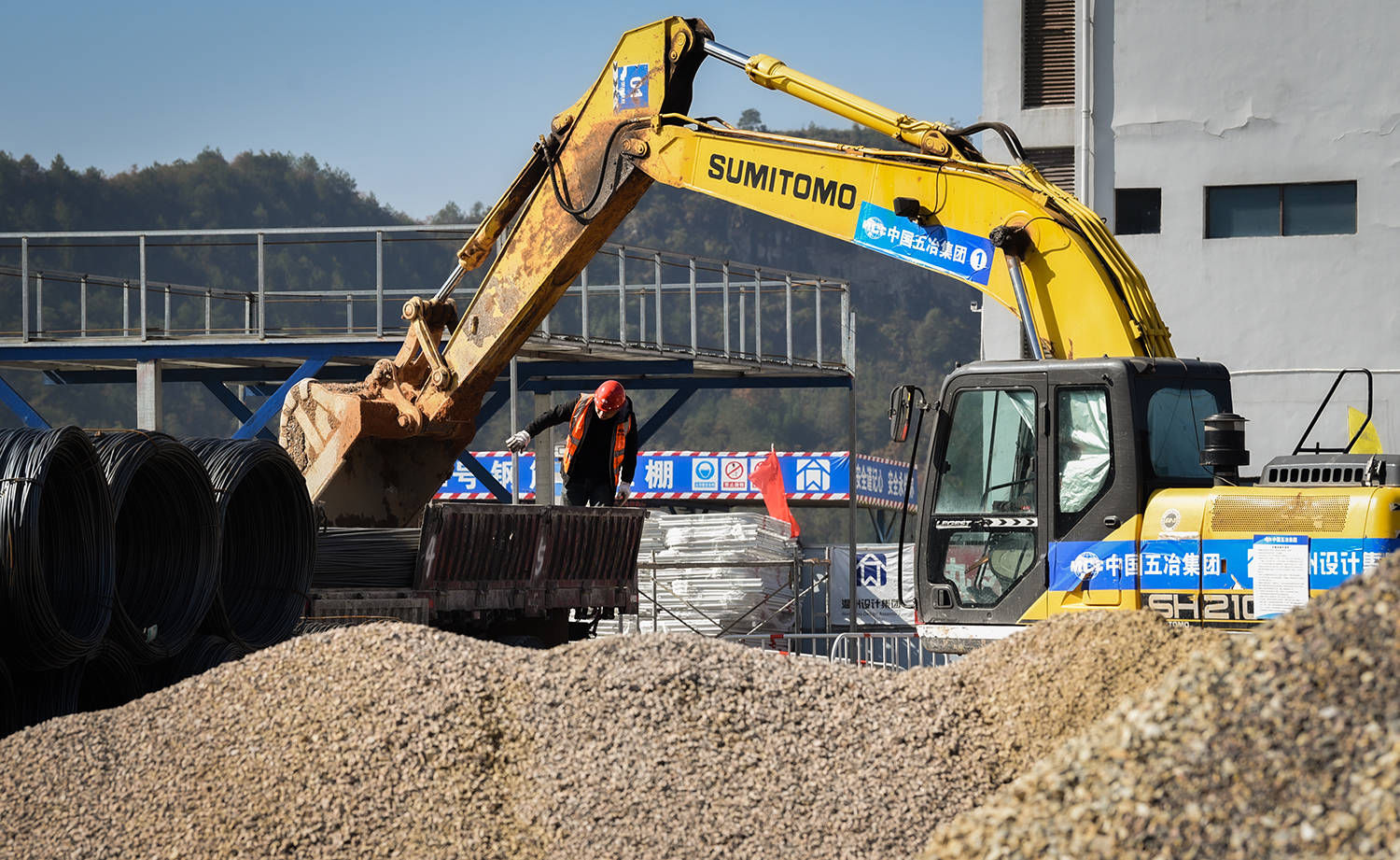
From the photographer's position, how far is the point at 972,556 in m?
9.12

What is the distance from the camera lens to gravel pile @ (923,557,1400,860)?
4.04 metres

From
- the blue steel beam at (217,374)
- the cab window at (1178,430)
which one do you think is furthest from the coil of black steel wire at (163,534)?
the blue steel beam at (217,374)

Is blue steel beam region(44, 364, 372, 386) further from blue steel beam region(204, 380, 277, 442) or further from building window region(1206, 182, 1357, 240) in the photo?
building window region(1206, 182, 1357, 240)

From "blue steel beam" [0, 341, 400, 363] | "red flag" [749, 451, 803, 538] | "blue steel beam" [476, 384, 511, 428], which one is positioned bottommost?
"red flag" [749, 451, 803, 538]

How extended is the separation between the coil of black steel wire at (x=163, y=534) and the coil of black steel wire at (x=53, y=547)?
500 millimetres

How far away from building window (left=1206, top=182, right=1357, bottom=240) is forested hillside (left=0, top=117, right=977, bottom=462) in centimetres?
5284

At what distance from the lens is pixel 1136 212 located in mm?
18641

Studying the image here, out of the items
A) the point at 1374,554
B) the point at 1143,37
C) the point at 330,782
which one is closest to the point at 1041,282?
the point at 1374,554

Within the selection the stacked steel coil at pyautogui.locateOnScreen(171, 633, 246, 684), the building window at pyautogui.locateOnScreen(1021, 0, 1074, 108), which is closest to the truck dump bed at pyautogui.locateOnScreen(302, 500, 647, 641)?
the stacked steel coil at pyautogui.locateOnScreen(171, 633, 246, 684)

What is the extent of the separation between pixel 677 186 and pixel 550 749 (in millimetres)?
5899

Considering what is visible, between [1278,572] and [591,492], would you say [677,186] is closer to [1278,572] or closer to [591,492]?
[591,492]

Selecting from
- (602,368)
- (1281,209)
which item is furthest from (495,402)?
(1281,209)

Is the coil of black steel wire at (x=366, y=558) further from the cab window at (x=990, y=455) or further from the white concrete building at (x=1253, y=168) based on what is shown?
the white concrete building at (x=1253, y=168)

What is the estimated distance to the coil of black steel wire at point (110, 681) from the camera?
862cm
